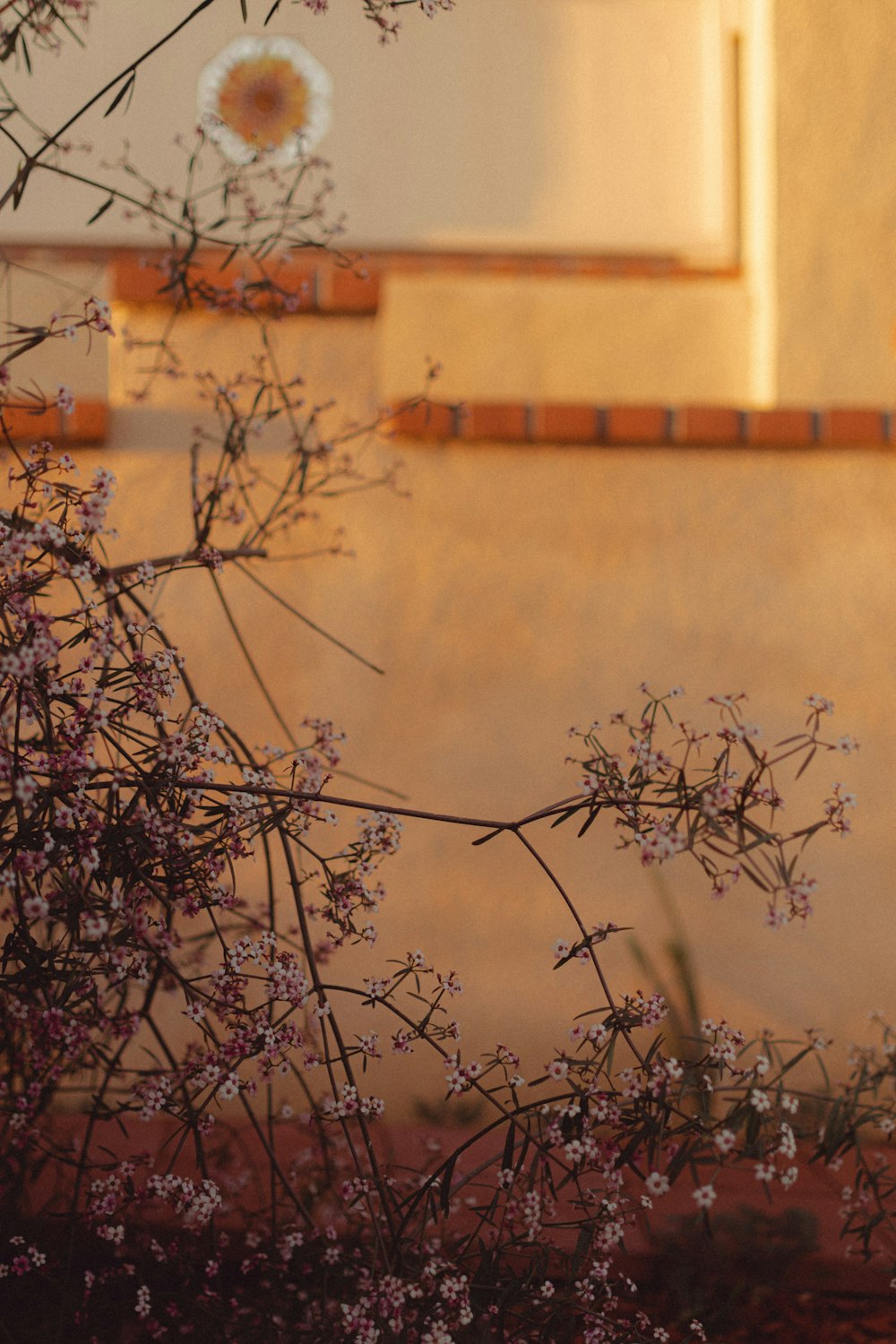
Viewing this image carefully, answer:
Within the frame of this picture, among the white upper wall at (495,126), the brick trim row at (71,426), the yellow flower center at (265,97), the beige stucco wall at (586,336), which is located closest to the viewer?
the brick trim row at (71,426)

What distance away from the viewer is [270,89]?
14.5ft

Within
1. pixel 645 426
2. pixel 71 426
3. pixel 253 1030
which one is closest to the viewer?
pixel 253 1030

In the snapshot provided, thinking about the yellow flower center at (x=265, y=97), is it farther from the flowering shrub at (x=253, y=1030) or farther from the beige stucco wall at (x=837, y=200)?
the flowering shrub at (x=253, y=1030)

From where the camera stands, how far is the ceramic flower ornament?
438 cm

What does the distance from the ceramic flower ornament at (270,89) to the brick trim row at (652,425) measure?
190 centimetres

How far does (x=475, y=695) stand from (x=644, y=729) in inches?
59.3

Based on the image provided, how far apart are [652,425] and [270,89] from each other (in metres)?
2.38

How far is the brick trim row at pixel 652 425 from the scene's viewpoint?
9.96 ft

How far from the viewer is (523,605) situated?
10.1ft

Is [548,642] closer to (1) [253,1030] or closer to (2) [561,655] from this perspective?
(2) [561,655]

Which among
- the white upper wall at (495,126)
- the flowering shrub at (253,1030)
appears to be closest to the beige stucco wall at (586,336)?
the white upper wall at (495,126)

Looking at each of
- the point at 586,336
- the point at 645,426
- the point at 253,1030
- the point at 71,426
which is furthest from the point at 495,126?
the point at 253,1030

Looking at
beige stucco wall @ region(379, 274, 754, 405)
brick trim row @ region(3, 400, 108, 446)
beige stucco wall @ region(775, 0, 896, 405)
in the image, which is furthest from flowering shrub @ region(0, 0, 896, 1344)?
beige stucco wall @ region(775, 0, 896, 405)

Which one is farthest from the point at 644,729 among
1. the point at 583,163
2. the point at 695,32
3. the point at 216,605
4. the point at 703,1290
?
the point at 695,32
